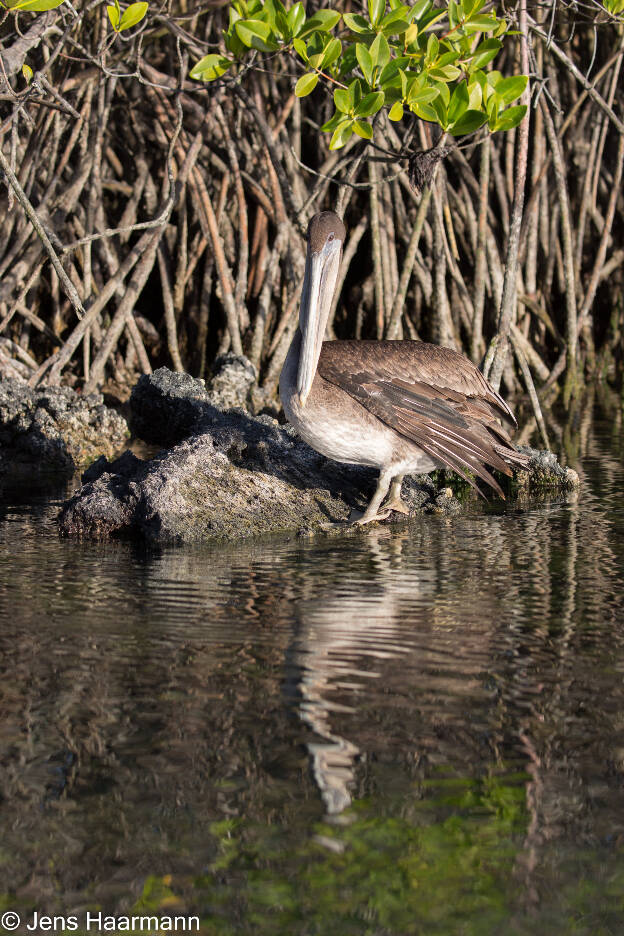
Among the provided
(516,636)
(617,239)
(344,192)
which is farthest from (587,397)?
(516,636)

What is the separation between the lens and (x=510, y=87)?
18.8 ft

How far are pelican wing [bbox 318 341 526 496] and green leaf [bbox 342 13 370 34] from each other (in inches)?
54.8

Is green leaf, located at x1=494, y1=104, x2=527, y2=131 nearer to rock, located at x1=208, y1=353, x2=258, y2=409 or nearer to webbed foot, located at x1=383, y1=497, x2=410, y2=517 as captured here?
webbed foot, located at x1=383, y1=497, x2=410, y2=517

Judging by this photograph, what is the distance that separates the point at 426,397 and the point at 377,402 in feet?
0.82

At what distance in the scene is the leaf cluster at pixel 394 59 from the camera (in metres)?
5.38

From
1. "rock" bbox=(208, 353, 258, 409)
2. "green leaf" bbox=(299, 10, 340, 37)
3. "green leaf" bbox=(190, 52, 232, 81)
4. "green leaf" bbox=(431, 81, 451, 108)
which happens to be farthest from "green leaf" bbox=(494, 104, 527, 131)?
"rock" bbox=(208, 353, 258, 409)

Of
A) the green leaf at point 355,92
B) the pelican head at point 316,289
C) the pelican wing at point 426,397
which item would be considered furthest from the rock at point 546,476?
the green leaf at point 355,92

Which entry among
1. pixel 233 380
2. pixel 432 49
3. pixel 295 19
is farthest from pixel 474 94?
pixel 233 380

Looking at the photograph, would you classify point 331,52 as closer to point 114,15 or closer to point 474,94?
point 474,94

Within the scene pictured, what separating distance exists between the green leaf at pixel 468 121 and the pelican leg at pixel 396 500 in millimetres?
1622

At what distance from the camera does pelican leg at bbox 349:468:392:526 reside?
5.43m

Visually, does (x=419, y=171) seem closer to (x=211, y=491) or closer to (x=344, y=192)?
(x=344, y=192)

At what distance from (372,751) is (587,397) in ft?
27.7

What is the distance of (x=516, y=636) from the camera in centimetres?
367
